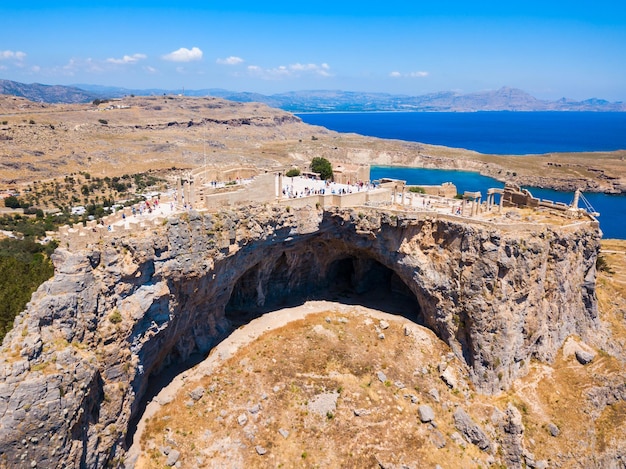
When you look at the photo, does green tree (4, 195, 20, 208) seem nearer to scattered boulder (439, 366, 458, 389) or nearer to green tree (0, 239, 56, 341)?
green tree (0, 239, 56, 341)

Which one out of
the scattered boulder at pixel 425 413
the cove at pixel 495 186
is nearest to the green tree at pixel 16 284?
the scattered boulder at pixel 425 413

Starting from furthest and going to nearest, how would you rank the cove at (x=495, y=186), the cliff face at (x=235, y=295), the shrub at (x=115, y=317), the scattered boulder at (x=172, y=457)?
the cove at (x=495, y=186)
the scattered boulder at (x=172, y=457)
the shrub at (x=115, y=317)
the cliff face at (x=235, y=295)

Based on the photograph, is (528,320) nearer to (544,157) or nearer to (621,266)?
(621,266)

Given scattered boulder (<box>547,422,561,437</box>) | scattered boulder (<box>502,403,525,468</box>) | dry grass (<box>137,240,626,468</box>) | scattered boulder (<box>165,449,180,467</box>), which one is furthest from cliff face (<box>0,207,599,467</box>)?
scattered boulder (<box>547,422,561,437</box>)

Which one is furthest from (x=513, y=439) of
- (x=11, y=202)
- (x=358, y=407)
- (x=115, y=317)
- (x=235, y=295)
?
(x=11, y=202)

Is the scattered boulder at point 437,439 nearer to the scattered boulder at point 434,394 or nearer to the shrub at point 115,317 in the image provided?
the scattered boulder at point 434,394
